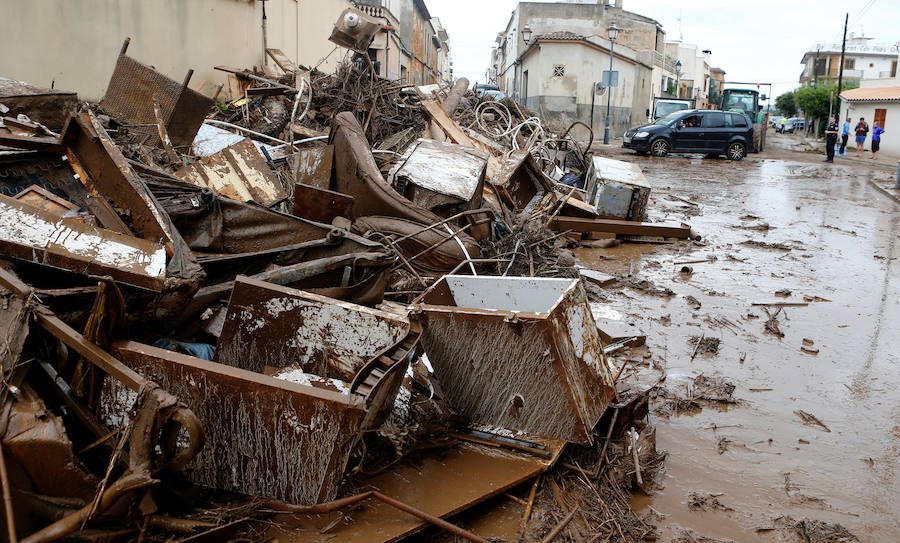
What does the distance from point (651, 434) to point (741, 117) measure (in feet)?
66.8

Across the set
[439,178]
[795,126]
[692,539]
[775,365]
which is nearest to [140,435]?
[692,539]

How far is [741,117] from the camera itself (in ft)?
68.8

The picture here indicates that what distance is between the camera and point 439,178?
5.95 m

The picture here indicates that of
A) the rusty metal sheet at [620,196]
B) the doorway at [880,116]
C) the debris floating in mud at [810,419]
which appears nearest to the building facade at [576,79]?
the doorway at [880,116]

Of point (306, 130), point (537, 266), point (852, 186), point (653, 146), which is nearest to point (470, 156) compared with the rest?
point (537, 266)

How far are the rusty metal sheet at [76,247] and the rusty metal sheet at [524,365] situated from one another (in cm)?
119

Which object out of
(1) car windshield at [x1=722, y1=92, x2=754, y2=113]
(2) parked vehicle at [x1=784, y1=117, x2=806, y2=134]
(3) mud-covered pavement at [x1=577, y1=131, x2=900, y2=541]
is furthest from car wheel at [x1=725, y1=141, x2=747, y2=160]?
(2) parked vehicle at [x1=784, y1=117, x2=806, y2=134]

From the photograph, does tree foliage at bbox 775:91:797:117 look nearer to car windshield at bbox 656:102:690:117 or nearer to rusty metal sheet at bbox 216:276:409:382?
car windshield at bbox 656:102:690:117

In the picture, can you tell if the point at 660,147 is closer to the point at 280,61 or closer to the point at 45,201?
the point at 280,61

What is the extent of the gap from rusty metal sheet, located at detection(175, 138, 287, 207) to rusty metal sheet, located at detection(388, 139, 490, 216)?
1109 millimetres

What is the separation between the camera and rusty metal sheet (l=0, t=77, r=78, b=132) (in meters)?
4.64

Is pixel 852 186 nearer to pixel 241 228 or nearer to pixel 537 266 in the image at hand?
pixel 537 266

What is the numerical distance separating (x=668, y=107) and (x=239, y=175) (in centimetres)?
2283

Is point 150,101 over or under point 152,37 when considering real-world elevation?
under
